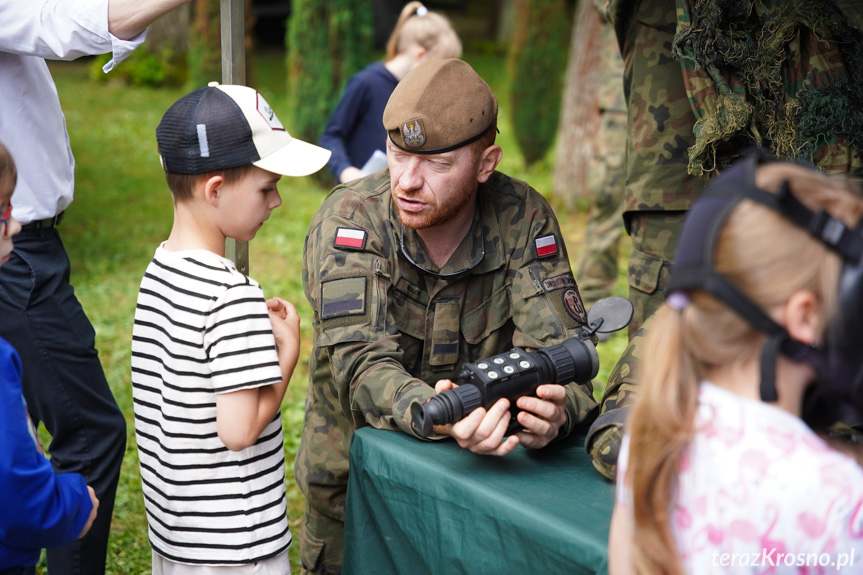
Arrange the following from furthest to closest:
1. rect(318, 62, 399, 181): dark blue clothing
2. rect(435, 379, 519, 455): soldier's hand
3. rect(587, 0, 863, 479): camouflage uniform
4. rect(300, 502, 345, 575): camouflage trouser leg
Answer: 1. rect(318, 62, 399, 181): dark blue clothing
2. rect(300, 502, 345, 575): camouflage trouser leg
3. rect(587, 0, 863, 479): camouflage uniform
4. rect(435, 379, 519, 455): soldier's hand

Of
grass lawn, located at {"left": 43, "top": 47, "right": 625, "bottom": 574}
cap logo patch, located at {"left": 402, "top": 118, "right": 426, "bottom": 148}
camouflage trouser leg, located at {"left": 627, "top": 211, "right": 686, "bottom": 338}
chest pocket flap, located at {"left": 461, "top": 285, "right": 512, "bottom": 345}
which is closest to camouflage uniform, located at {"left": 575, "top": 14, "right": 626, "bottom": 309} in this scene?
grass lawn, located at {"left": 43, "top": 47, "right": 625, "bottom": 574}

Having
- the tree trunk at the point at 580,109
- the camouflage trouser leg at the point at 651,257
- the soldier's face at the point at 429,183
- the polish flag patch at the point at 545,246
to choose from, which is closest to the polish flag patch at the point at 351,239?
the soldier's face at the point at 429,183

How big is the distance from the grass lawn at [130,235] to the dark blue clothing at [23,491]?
1.64 m

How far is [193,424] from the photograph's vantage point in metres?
1.82

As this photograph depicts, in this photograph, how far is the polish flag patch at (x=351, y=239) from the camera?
2223 mm

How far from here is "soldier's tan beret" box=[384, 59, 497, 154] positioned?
2.14m

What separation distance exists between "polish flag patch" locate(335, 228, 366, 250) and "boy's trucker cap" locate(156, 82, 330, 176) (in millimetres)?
336

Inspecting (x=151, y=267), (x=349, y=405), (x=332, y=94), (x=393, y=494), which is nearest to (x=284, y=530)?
(x=393, y=494)

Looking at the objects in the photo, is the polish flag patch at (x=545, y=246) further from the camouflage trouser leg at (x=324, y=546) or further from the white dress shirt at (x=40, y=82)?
the white dress shirt at (x=40, y=82)

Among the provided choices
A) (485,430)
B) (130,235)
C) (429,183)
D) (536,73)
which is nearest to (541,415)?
(485,430)

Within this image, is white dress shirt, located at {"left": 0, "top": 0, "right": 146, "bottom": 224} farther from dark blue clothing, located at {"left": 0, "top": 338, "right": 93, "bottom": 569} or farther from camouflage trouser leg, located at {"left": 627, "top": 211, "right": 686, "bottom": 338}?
camouflage trouser leg, located at {"left": 627, "top": 211, "right": 686, "bottom": 338}

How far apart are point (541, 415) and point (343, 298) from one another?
603mm

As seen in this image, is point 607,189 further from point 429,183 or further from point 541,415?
point 541,415

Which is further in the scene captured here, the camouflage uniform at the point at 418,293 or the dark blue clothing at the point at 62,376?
the dark blue clothing at the point at 62,376
